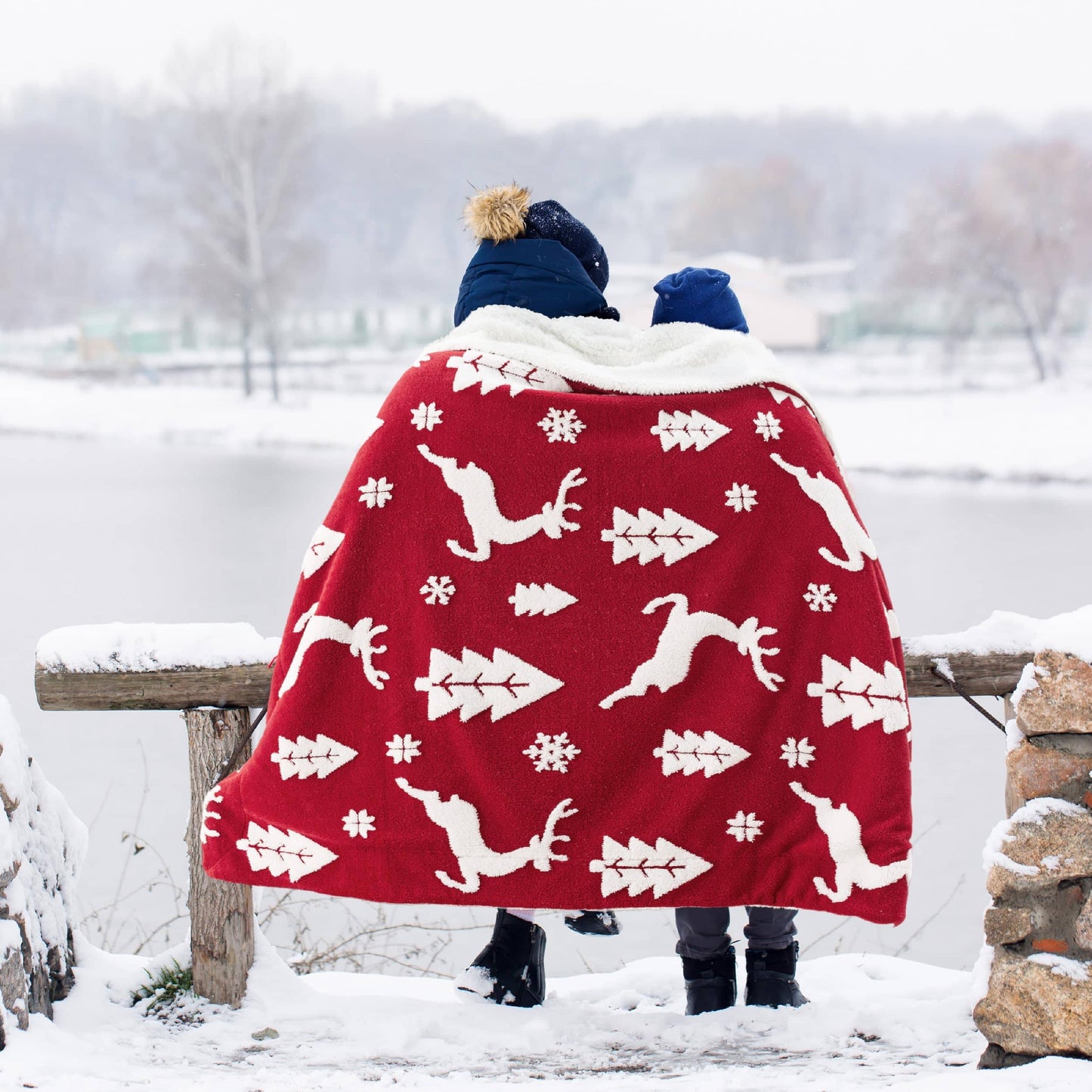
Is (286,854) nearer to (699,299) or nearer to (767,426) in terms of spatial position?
(767,426)

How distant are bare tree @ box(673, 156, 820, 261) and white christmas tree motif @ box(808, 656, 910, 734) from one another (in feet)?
67.8

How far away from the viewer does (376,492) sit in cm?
184

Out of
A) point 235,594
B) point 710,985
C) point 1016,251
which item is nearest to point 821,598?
point 710,985

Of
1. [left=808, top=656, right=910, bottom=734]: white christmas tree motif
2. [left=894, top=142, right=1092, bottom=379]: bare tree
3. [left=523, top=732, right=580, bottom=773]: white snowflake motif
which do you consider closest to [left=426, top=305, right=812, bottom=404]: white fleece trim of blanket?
[left=808, top=656, right=910, bottom=734]: white christmas tree motif

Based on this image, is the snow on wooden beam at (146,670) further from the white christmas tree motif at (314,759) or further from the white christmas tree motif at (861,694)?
the white christmas tree motif at (861,694)

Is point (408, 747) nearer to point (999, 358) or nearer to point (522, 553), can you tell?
point (522, 553)

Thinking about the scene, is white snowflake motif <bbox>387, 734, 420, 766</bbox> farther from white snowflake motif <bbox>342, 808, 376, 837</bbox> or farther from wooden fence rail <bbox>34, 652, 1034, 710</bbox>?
wooden fence rail <bbox>34, 652, 1034, 710</bbox>

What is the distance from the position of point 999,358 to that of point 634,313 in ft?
35.1

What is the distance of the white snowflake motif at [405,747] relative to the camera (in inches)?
72.6

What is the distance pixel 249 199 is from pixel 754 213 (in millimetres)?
9953

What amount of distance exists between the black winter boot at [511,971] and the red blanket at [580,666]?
0.29 meters

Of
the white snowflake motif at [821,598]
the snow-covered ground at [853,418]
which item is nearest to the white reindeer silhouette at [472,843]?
the white snowflake motif at [821,598]

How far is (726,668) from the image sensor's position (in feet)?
6.07

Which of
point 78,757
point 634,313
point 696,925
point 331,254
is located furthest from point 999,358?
point 696,925
